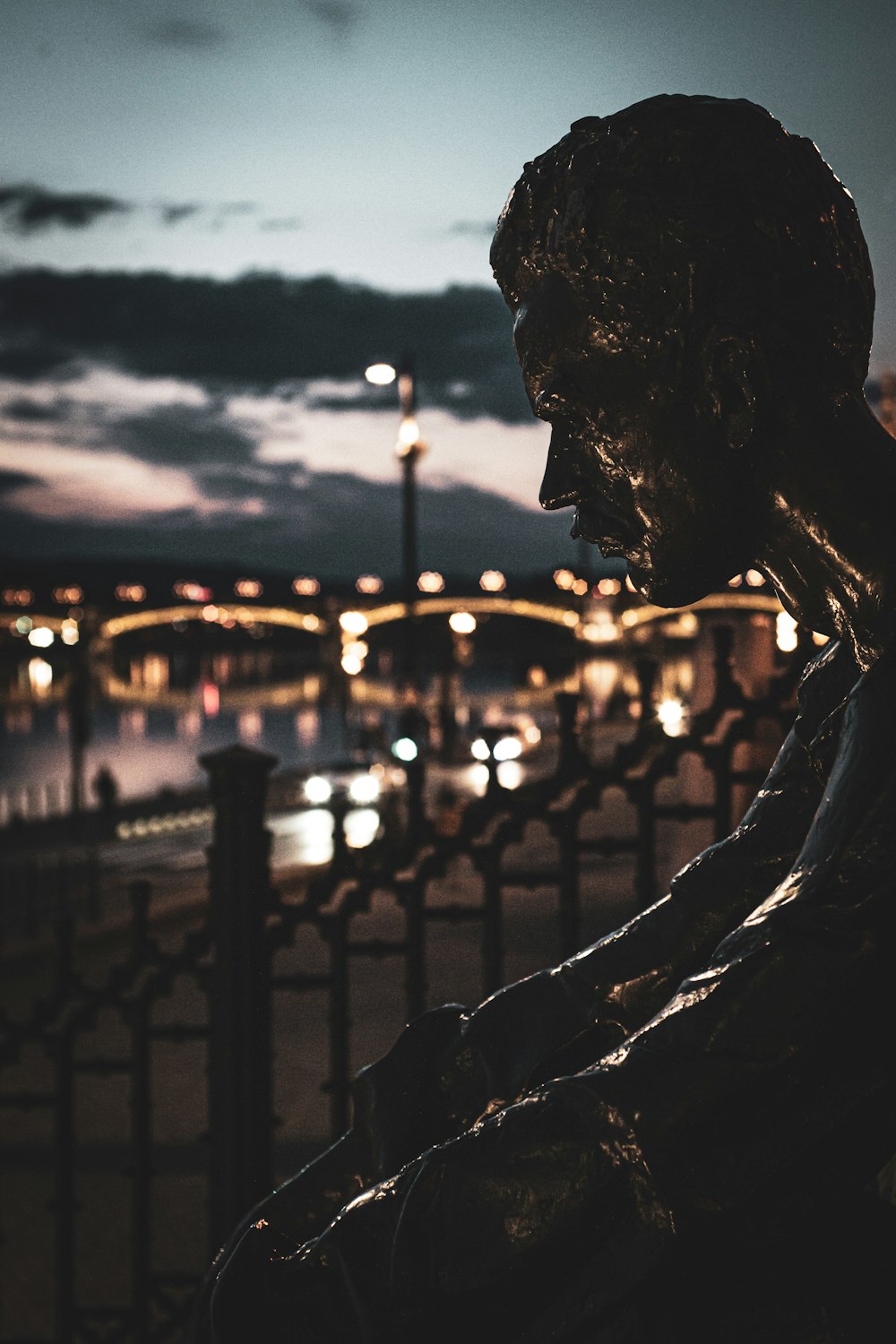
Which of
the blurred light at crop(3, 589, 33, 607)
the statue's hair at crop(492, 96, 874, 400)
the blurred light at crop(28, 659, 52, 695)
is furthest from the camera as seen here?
the blurred light at crop(28, 659, 52, 695)

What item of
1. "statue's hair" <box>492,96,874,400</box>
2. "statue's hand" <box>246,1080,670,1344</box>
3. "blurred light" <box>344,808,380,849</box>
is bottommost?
"blurred light" <box>344,808,380,849</box>

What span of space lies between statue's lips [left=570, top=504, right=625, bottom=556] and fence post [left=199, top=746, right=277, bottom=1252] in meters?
2.06

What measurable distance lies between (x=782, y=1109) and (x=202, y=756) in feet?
7.93

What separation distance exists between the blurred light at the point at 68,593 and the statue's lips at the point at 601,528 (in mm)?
85806

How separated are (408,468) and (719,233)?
14454 millimetres

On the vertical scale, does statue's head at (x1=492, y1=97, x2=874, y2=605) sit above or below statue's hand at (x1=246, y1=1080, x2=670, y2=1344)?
above

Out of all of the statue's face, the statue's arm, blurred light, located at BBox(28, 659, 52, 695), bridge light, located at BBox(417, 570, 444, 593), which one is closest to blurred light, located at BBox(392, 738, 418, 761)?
the statue's arm

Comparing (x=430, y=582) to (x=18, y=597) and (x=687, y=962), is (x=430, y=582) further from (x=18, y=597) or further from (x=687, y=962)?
(x=687, y=962)

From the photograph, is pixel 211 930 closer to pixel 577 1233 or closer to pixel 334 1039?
pixel 334 1039

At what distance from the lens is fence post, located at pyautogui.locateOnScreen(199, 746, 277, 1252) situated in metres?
3.23

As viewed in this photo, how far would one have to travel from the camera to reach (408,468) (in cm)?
1538

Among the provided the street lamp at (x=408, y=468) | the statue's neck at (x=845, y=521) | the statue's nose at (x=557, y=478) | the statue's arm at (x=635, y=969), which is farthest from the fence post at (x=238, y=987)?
the street lamp at (x=408, y=468)

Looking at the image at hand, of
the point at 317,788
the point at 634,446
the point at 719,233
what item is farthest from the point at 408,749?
the point at 317,788

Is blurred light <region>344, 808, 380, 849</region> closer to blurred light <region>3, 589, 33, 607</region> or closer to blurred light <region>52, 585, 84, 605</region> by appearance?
blurred light <region>3, 589, 33, 607</region>
